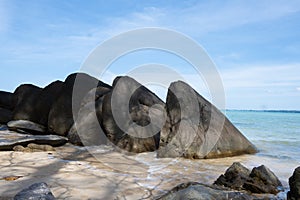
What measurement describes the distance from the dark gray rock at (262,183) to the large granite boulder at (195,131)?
2035mm

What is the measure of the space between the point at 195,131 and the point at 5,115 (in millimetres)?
8000

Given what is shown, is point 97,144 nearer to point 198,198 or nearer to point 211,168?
point 211,168

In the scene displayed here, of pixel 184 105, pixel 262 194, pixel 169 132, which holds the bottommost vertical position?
pixel 262 194

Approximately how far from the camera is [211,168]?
14.9ft

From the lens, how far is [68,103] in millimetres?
8109

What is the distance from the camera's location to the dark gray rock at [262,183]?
3.23 metres

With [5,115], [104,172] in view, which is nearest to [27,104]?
[5,115]

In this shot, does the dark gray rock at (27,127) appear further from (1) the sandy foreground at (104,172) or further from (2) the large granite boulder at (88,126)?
(1) the sandy foreground at (104,172)

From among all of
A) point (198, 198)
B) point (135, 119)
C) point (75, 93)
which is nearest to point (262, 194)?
point (198, 198)

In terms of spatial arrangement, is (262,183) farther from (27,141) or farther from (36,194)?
(27,141)

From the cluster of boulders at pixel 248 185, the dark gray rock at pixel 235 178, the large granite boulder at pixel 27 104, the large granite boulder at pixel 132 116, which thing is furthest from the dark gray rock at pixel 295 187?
the large granite boulder at pixel 27 104

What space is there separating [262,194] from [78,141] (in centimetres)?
454

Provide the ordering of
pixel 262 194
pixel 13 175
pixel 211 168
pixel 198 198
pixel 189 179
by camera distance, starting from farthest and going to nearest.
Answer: pixel 211 168 < pixel 189 179 < pixel 13 175 < pixel 262 194 < pixel 198 198

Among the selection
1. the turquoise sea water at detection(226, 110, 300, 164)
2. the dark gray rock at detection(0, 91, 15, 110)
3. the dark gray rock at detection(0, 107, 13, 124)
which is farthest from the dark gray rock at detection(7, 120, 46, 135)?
the turquoise sea water at detection(226, 110, 300, 164)
